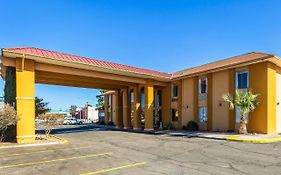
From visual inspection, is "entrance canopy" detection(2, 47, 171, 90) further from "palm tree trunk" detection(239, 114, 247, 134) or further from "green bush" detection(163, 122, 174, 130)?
"palm tree trunk" detection(239, 114, 247, 134)

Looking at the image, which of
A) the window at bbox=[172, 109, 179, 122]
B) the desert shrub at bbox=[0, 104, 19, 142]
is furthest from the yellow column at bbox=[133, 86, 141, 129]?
the desert shrub at bbox=[0, 104, 19, 142]

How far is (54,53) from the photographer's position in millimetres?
21719

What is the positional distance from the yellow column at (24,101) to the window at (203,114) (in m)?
17.8

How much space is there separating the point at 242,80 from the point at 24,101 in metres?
19.5

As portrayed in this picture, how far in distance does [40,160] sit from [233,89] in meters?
19.3

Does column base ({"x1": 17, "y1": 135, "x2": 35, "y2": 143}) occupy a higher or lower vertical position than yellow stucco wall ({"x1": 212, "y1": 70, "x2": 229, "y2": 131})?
lower

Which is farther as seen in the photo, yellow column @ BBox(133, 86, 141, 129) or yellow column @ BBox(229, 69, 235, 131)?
yellow column @ BBox(133, 86, 141, 129)

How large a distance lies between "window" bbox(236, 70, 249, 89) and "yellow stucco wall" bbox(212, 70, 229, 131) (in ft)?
3.73

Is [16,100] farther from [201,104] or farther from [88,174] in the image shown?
[201,104]

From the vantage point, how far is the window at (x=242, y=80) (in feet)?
76.1

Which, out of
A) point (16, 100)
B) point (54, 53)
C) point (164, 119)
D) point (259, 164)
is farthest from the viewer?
point (164, 119)

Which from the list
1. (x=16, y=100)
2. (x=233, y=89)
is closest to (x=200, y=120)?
(x=233, y=89)

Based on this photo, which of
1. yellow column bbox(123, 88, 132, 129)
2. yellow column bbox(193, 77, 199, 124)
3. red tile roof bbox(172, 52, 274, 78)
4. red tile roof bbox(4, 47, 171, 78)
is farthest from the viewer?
yellow column bbox(123, 88, 132, 129)

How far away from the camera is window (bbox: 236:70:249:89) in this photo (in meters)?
23.2
